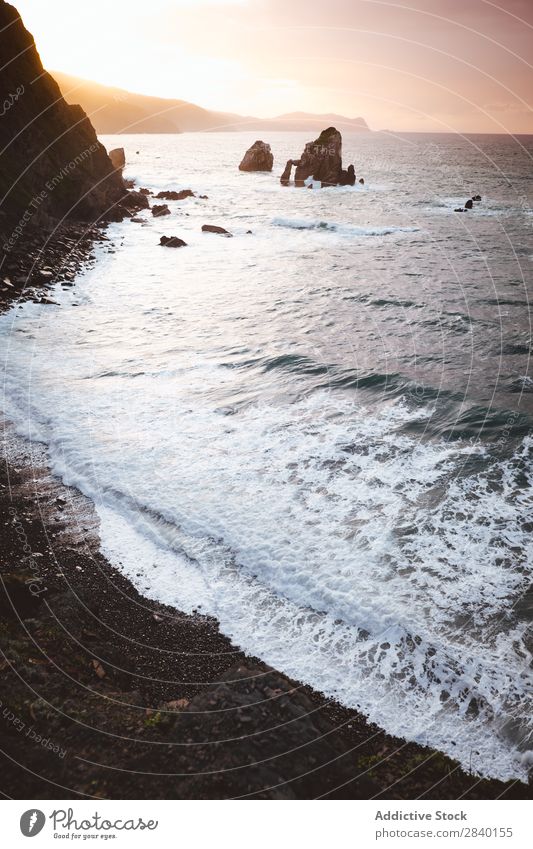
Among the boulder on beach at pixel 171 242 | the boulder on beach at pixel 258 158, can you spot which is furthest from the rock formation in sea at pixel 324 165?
the boulder on beach at pixel 171 242

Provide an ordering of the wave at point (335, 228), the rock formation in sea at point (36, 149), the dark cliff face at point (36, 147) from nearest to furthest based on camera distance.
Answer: the rock formation in sea at point (36, 149), the dark cliff face at point (36, 147), the wave at point (335, 228)

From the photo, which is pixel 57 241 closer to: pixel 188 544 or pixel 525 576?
pixel 188 544

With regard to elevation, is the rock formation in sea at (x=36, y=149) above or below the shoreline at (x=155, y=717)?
above

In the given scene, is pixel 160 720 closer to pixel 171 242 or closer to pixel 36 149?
pixel 36 149

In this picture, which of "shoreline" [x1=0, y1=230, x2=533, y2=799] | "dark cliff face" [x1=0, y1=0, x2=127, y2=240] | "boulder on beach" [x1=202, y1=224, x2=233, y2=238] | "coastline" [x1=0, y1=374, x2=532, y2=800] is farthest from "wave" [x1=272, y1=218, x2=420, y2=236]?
"coastline" [x1=0, y1=374, x2=532, y2=800]

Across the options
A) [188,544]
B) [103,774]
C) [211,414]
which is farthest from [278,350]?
[103,774]

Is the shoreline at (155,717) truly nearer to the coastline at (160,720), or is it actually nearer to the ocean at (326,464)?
the coastline at (160,720)
